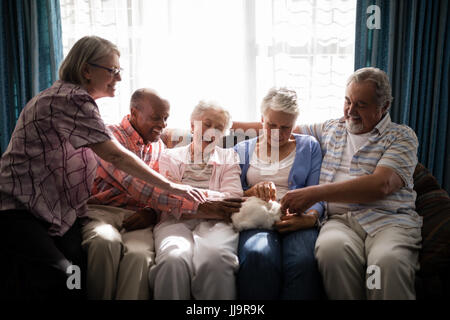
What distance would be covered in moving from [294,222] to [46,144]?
3.85 ft

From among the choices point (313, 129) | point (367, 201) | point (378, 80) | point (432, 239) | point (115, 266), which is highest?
point (378, 80)

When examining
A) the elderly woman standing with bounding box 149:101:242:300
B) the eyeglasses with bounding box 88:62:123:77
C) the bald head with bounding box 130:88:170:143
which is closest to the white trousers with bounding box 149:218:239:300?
the elderly woman standing with bounding box 149:101:242:300

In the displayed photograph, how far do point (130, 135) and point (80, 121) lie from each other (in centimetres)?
44

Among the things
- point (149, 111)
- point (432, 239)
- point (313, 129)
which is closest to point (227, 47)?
point (313, 129)

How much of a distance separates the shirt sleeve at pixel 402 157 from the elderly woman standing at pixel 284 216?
37 centimetres

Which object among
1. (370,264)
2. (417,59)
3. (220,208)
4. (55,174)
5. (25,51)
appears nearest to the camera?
(370,264)

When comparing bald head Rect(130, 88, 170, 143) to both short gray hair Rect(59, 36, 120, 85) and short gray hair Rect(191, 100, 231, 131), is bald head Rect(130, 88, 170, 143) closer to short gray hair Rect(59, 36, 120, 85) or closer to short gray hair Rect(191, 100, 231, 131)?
short gray hair Rect(191, 100, 231, 131)

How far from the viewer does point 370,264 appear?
158 centimetres

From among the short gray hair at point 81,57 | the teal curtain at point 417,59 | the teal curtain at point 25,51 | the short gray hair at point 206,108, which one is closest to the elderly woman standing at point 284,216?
the short gray hair at point 206,108

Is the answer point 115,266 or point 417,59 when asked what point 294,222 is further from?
point 417,59

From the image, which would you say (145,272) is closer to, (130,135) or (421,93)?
(130,135)

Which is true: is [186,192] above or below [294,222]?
above

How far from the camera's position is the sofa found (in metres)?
1.57

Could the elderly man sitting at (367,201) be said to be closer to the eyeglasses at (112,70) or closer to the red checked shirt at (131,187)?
the red checked shirt at (131,187)
